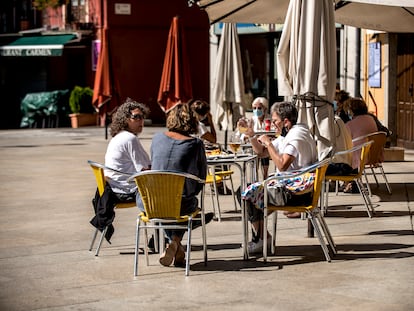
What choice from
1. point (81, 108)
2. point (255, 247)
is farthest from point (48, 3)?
point (255, 247)

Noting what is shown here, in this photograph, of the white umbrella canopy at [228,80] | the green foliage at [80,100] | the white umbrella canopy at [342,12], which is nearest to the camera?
the white umbrella canopy at [342,12]

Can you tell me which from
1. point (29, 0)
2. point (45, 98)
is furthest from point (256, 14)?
point (29, 0)

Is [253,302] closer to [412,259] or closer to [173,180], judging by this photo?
[173,180]

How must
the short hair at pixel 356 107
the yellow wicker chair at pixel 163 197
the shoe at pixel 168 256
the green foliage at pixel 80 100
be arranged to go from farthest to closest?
the green foliage at pixel 80 100, the short hair at pixel 356 107, the shoe at pixel 168 256, the yellow wicker chair at pixel 163 197

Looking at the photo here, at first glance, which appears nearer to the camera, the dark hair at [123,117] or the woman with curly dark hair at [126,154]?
the woman with curly dark hair at [126,154]

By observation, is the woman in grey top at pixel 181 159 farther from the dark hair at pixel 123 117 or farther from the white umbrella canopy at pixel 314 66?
the white umbrella canopy at pixel 314 66

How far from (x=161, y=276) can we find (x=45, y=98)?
25.4 metres

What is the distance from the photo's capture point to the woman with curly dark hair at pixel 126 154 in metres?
9.12

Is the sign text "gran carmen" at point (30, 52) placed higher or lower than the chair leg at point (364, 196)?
higher

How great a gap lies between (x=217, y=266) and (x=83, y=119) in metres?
23.2

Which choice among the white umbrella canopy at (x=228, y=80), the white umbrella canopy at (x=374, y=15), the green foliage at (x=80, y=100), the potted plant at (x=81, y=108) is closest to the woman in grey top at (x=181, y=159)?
A: the white umbrella canopy at (x=374, y=15)

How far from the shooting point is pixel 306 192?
28.3 feet

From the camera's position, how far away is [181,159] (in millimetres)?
8477

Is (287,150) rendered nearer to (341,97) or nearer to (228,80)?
(341,97)
